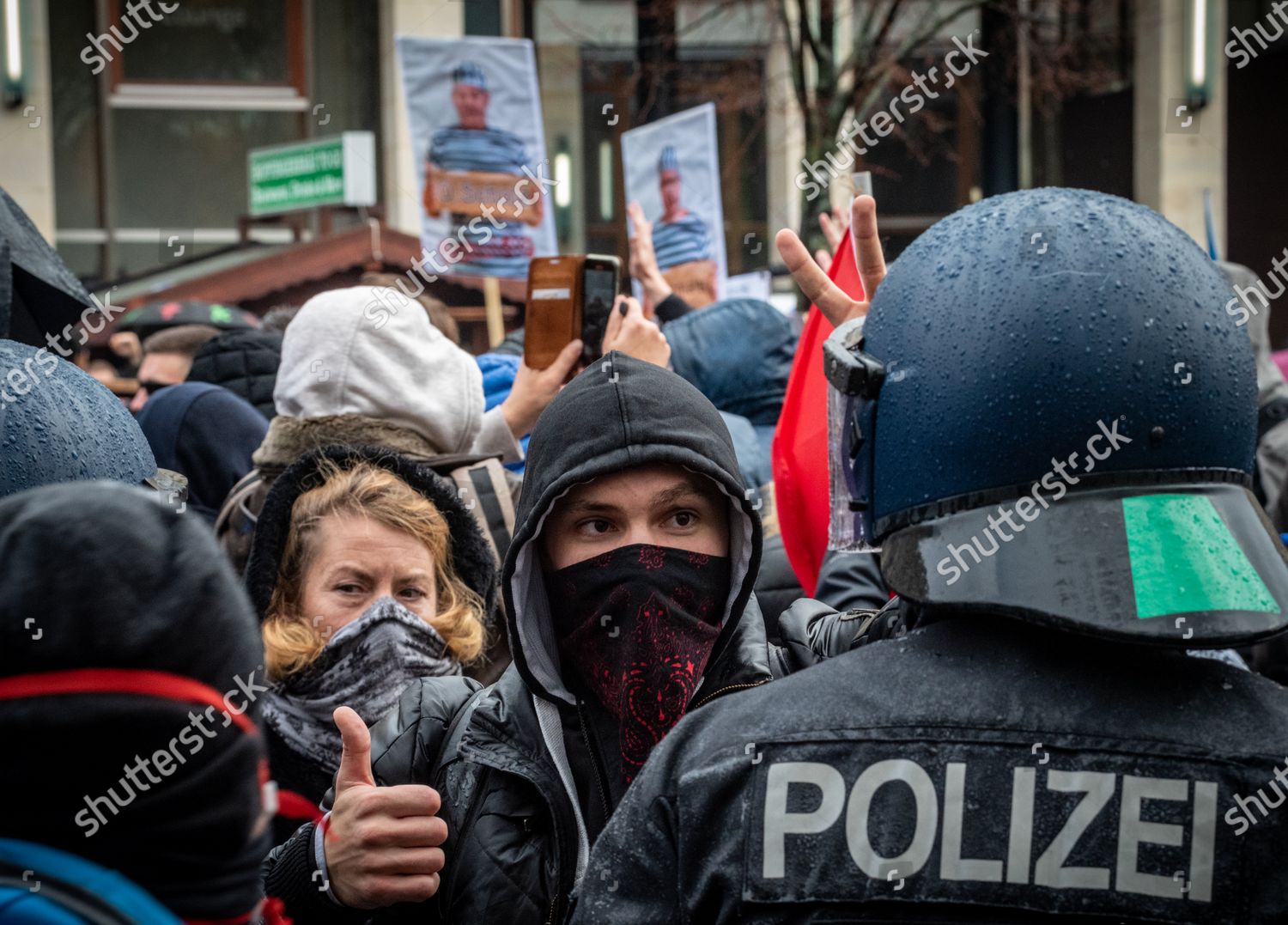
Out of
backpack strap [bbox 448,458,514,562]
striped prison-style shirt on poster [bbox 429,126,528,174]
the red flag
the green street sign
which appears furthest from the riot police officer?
the green street sign

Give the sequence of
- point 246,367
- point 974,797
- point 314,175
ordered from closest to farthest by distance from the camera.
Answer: point 974,797 < point 246,367 < point 314,175

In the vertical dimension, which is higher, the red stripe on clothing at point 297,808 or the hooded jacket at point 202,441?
the hooded jacket at point 202,441

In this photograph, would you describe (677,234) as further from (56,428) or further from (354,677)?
(56,428)

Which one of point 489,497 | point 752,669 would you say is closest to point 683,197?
point 489,497

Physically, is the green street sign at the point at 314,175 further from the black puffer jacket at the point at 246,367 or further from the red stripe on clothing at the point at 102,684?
the red stripe on clothing at the point at 102,684

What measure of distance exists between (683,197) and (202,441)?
427cm

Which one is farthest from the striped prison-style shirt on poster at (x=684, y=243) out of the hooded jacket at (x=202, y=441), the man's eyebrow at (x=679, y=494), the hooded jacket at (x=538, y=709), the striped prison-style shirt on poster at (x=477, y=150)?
the man's eyebrow at (x=679, y=494)

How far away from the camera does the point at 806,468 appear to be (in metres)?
2.92

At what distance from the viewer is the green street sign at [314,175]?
882 cm

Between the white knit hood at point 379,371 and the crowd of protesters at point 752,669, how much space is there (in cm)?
73

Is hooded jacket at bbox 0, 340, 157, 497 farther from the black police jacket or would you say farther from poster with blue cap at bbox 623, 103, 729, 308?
poster with blue cap at bbox 623, 103, 729, 308

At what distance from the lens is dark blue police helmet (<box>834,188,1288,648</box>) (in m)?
1.56

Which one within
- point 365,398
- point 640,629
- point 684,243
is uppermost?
point 684,243

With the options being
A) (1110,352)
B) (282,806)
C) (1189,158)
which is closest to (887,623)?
(1110,352)
